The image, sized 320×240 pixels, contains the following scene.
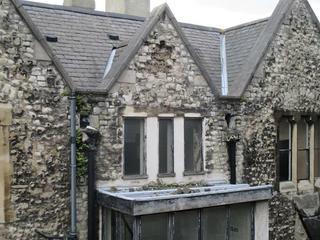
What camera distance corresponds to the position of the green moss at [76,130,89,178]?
1038 centimetres

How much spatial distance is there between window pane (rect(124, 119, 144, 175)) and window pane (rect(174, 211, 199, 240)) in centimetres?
168

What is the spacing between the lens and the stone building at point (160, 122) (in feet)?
32.0

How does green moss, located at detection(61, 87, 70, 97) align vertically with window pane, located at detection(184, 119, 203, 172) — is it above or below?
above

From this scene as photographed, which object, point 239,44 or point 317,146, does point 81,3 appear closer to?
point 239,44

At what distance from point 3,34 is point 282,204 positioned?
30.7 feet

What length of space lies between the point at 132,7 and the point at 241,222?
10.0 m

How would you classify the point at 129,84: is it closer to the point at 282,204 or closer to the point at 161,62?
the point at 161,62

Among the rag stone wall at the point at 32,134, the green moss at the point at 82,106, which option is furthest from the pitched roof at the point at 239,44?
the rag stone wall at the point at 32,134

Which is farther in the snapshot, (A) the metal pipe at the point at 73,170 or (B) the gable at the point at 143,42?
(B) the gable at the point at 143,42

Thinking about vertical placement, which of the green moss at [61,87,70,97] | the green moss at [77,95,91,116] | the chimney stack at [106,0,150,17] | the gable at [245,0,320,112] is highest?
the chimney stack at [106,0,150,17]

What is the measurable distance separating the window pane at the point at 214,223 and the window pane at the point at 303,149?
14.6 feet

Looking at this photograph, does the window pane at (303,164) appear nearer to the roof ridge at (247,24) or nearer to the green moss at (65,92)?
the roof ridge at (247,24)

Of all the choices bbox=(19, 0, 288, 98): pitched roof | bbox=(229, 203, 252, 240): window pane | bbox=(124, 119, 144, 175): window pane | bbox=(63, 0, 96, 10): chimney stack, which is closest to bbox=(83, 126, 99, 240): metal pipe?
bbox=(124, 119, 144, 175): window pane

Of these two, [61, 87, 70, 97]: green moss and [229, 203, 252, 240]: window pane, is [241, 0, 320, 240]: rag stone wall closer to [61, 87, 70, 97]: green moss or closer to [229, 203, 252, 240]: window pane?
[229, 203, 252, 240]: window pane
